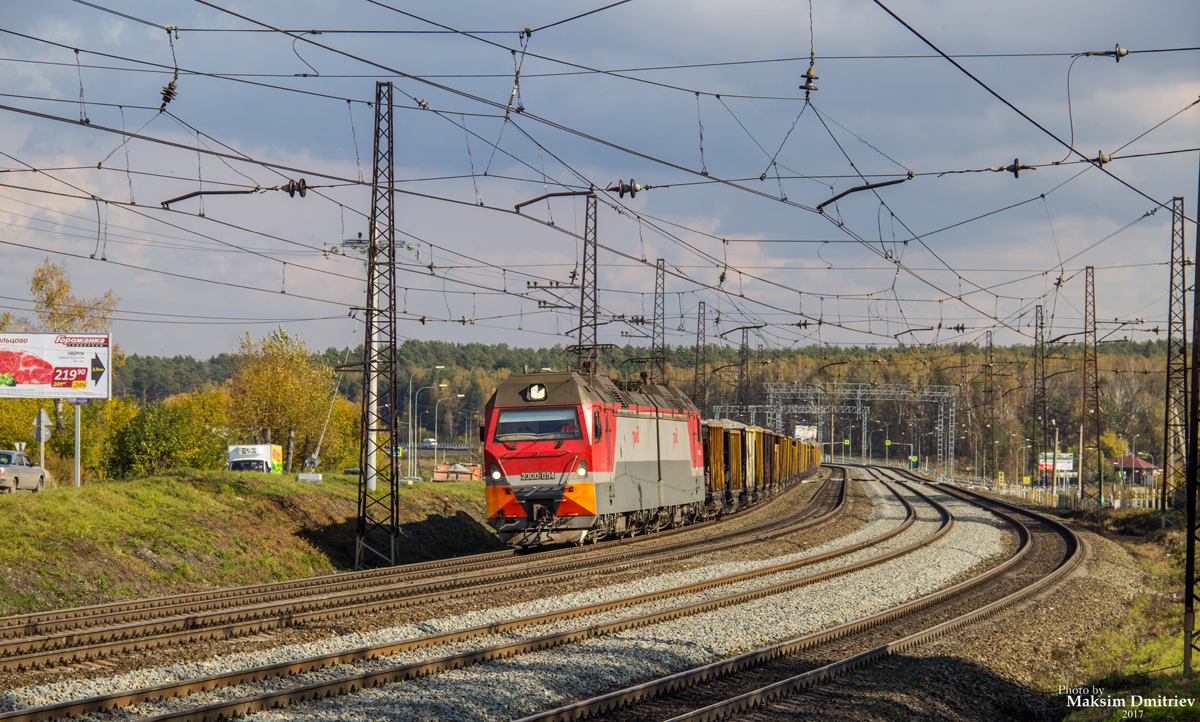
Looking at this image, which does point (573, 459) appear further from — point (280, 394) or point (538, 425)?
point (280, 394)

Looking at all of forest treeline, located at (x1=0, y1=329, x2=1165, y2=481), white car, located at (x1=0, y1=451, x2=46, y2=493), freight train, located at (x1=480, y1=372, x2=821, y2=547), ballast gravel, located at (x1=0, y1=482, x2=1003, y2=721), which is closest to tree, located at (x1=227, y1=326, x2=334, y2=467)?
forest treeline, located at (x1=0, y1=329, x2=1165, y2=481)

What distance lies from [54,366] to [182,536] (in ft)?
56.9

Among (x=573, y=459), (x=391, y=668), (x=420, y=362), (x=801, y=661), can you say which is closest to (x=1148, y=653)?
(x=801, y=661)

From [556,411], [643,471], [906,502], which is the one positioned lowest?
[906,502]

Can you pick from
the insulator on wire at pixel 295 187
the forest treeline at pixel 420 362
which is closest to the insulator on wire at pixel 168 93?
the insulator on wire at pixel 295 187

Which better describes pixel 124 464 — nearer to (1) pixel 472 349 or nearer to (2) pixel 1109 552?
(2) pixel 1109 552

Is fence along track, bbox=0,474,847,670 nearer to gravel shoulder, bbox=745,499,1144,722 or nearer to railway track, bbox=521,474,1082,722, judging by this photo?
railway track, bbox=521,474,1082,722

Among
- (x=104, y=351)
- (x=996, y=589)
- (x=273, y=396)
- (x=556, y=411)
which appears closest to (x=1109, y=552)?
(x=996, y=589)

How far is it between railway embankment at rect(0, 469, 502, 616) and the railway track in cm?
1118

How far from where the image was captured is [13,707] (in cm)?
861

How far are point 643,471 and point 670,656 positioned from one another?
12799mm

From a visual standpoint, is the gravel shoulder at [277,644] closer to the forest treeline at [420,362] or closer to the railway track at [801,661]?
the railway track at [801,661]

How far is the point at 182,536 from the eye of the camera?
20203mm

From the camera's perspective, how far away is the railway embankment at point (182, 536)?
16.8 meters
